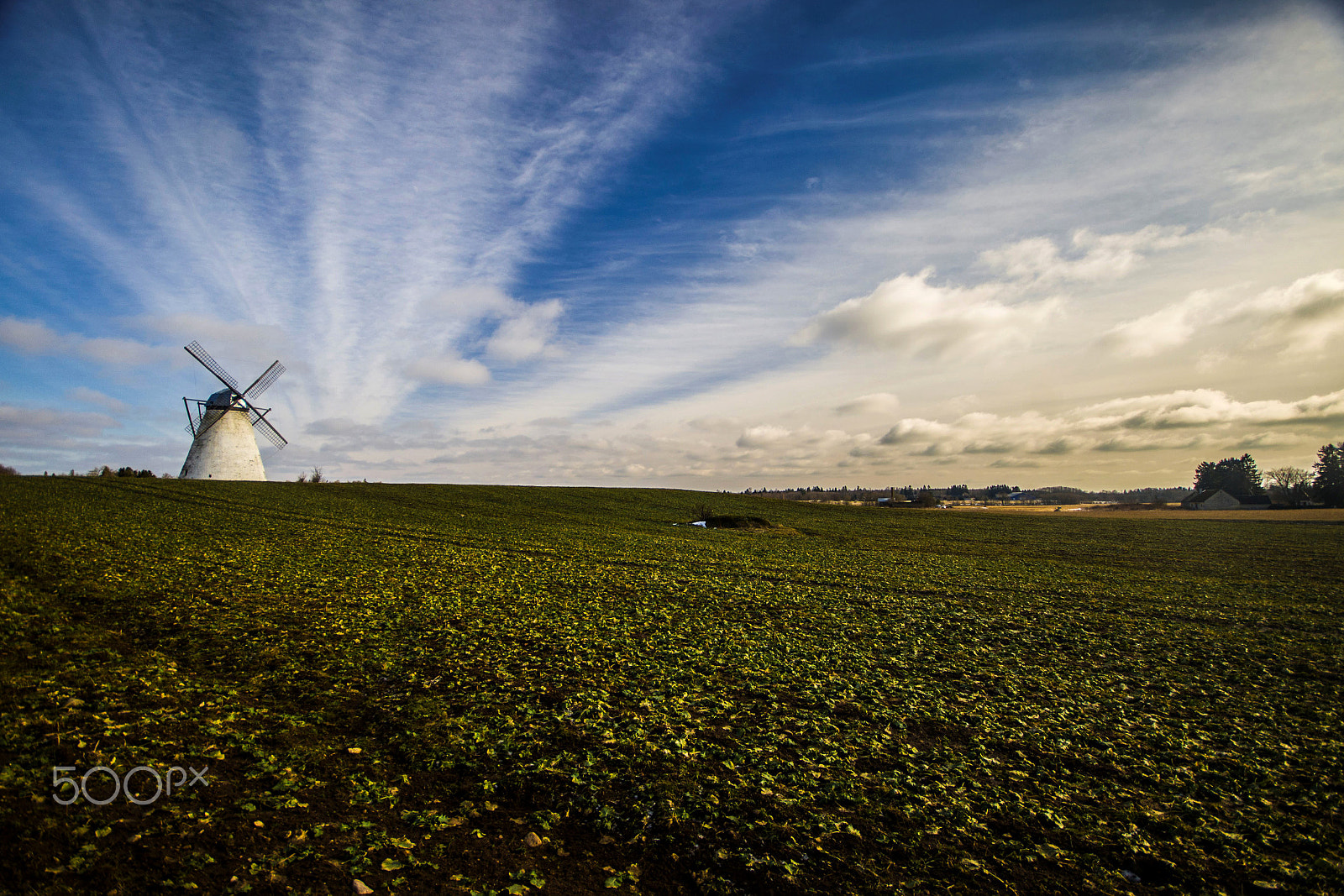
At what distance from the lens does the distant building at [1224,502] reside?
9869cm

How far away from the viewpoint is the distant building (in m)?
98.7

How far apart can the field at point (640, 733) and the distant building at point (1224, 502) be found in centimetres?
11157

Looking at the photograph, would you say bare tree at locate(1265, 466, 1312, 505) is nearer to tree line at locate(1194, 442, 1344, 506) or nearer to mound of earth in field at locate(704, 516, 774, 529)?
tree line at locate(1194, 442, 1344, 506)

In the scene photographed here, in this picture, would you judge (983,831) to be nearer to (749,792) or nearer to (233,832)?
(749,792)

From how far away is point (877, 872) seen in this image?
15.7 ft

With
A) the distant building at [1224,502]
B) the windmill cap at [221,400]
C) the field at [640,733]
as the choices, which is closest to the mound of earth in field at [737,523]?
the field at [640,733]

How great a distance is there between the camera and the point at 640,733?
716 cm

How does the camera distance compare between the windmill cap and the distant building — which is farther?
the distant building

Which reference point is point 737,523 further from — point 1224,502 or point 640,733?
point 1224,502

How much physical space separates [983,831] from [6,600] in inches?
648

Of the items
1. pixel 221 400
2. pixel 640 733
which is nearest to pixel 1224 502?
pixel 640 733

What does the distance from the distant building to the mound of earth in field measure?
100 meters

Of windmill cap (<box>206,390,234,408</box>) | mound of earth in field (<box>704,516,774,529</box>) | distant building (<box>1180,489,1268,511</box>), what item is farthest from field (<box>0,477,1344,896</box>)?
distant building (<box>1180,489,1268,511</box>)

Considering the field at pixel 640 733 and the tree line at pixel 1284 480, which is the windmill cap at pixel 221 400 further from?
the tree line at pixel 1284 480
